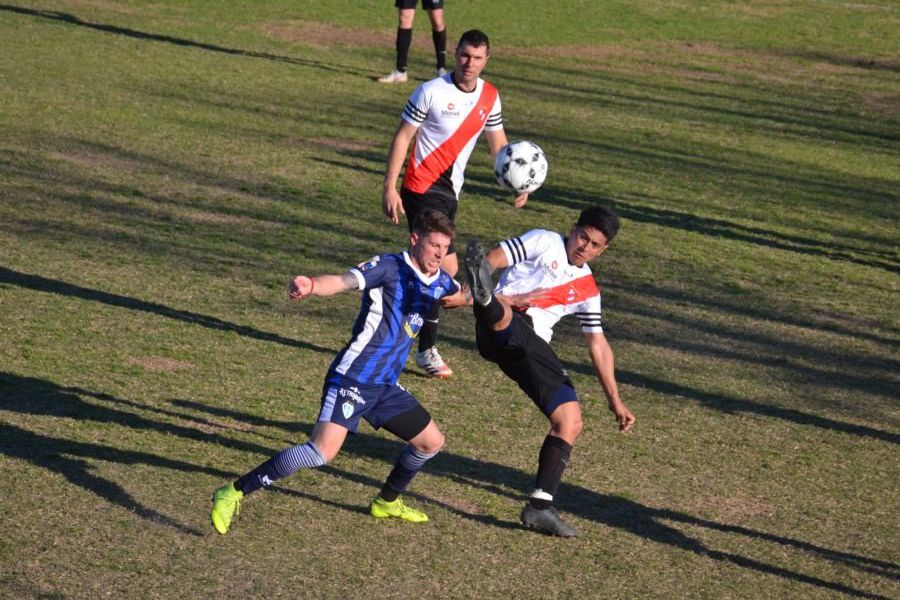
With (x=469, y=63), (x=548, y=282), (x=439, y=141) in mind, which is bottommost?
(x=548, y=282)

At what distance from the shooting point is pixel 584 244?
271 inches

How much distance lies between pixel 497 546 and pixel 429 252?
149 centimetres

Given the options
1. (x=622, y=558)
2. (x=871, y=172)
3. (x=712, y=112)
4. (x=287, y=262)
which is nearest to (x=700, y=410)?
(x=622, y=558)

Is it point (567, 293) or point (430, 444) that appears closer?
point (430, 444)

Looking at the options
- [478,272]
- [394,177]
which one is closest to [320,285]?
[478,272]

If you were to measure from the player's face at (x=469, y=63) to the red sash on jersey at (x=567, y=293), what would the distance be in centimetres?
213

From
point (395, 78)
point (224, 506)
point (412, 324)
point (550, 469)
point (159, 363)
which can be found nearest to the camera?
point (224, 506)

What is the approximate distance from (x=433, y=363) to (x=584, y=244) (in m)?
2.29

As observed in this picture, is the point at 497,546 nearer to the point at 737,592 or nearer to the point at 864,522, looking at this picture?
the point at 737,592

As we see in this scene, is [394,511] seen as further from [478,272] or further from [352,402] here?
[478,272]

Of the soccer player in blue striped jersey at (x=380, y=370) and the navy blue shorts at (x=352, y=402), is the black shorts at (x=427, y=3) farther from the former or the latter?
the navy blue shorts at (x=352, y=402)

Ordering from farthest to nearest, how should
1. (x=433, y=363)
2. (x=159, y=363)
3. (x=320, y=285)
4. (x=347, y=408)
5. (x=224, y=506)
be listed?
(x=433, y=363), (x=159, y=363), (x=347, y=408), (x=224, y=506), (x=320, y=285)

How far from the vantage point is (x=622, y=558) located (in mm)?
6547

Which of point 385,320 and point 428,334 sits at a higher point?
point 385,320
